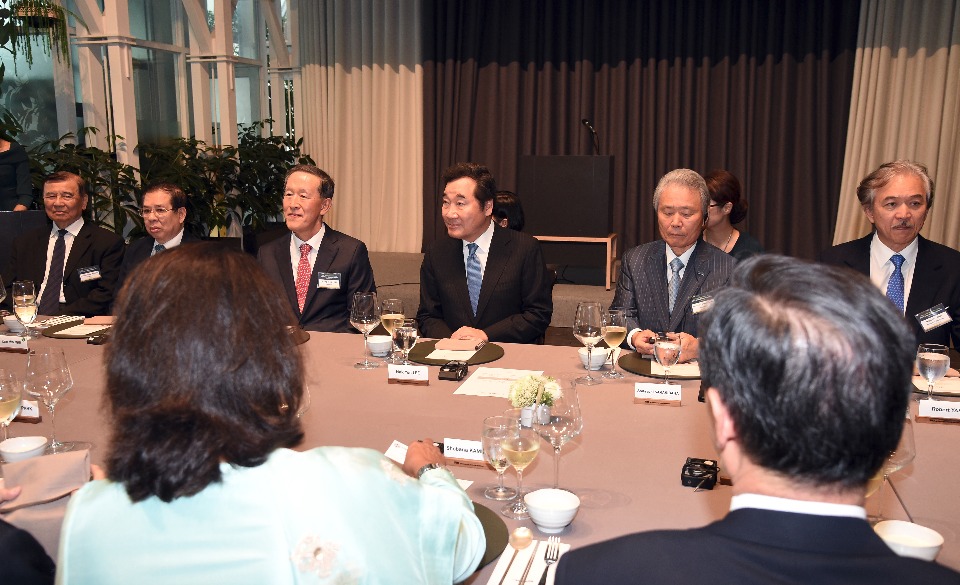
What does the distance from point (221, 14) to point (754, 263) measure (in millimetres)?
7363

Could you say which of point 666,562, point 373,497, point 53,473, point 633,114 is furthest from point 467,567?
point 633,114

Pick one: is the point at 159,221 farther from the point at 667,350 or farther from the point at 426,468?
the point at 426,468

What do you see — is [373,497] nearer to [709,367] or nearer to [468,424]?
[709,367]

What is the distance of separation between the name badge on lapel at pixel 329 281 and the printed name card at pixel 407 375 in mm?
1296

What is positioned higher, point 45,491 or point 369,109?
point 369,109

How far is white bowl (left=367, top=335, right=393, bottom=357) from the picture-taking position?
2777 mm

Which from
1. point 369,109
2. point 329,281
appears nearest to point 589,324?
point 329,281

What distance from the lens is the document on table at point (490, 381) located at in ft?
7.70

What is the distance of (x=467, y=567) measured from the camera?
1.26 meters

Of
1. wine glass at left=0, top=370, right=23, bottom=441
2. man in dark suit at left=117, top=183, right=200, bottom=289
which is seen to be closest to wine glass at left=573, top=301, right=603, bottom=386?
wine glass at left=0, top=370, right=23, bottom=441

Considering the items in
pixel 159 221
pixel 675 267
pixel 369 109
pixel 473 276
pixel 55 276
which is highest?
pixel 369 109

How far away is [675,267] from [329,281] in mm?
1553

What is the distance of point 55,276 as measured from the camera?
4336mm

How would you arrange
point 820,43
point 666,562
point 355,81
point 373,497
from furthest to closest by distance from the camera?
Result: 1. point 355,81
2. point 820,43
3. point 373,497
4. point 666,562
